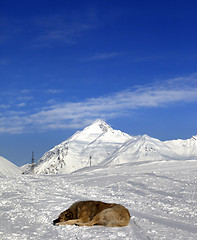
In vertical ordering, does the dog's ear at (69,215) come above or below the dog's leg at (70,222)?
above

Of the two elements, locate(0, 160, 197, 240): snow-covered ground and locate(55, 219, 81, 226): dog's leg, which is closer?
locate(0, 160, 197, 240): snow-covered ground

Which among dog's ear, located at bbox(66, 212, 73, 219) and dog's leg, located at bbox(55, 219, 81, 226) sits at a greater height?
dog's ear, located at bbox(66, 212, 73, 219)

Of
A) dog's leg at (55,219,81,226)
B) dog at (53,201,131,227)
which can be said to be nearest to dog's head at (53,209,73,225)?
dog at (53,201,131,227)

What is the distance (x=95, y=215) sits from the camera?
29.2 ft

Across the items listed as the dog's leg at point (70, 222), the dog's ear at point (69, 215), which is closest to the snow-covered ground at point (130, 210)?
the dog's leg at point (70, 222)

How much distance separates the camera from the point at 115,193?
16.6 metres

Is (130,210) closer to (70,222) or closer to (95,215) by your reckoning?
(95,215)

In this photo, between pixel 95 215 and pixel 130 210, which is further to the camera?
pixel 130 210

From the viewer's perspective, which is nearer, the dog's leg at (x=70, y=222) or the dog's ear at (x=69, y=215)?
the dog's leg at (x=70, y=222)

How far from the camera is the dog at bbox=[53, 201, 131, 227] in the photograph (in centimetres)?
851

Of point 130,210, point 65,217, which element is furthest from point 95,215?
point 130,210

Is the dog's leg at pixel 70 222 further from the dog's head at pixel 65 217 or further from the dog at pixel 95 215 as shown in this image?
the dog's head at pixel 65 217

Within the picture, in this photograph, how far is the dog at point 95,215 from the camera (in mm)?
8508

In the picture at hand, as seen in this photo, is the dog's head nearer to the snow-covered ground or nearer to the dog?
the dog
